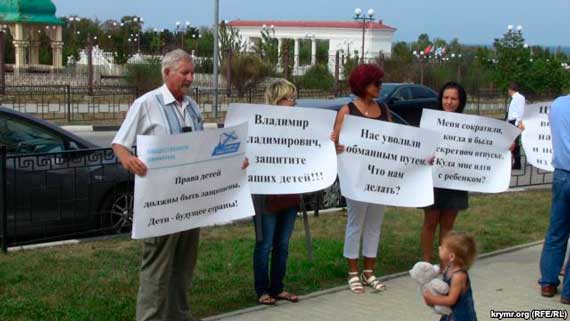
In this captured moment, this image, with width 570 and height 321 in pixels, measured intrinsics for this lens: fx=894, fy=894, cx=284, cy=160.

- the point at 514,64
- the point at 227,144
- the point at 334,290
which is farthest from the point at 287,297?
the point at 514,64

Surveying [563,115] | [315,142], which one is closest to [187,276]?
[315,142]

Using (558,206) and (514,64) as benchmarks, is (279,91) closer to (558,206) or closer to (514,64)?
(558,206)

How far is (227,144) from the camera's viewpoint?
577cm

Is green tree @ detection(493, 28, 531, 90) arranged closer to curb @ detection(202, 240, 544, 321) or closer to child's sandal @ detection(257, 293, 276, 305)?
curb @ detection(202, 240, 544, 321)

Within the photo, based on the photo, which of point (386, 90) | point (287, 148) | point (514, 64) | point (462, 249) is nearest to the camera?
point (462, 249)

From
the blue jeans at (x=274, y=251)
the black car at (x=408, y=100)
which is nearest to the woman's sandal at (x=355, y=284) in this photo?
the blue jeans at (x=274, y=251)

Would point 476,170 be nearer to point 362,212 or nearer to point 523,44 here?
point 362,212

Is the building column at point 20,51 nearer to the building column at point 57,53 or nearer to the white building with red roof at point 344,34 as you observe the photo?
the building column at point 57,53

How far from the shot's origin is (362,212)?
7082mm

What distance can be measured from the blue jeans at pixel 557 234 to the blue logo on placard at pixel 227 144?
2.57 metres

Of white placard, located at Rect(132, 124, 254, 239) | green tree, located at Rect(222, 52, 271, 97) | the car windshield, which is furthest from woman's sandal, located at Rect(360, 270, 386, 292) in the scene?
green tree, located at Rect(222, 52, 271, 97)

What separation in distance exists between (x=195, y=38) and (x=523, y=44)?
807 inches

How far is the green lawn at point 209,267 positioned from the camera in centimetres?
625

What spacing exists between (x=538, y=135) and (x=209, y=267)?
3188mm
